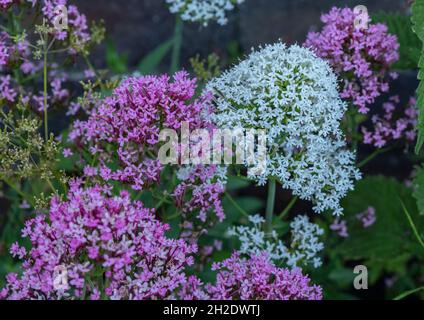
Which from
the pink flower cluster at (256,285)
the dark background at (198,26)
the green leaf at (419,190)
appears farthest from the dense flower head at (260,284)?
the dark background at (198,26)

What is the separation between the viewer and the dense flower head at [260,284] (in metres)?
1.89

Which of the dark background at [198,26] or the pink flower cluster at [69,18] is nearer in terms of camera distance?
the pink flower cluster at [69,18]

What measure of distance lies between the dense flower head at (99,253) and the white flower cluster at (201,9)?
0.87 m

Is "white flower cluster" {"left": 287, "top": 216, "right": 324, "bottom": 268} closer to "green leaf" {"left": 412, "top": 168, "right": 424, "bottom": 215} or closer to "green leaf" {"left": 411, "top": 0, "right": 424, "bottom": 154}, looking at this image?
"green leaf" {"left": 412, "top": 168, "right": 424, "bottom": 215}

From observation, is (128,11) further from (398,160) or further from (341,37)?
(341,37)

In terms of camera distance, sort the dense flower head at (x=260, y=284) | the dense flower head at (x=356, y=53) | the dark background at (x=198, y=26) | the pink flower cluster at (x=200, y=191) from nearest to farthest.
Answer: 1. the dense flower head at (x=260, y=284)
2. the pink flower cluster at (x=200, y=191)
3. the dense flower head at (x=356, y=53)
4. the dark background at (x=198, y=26)

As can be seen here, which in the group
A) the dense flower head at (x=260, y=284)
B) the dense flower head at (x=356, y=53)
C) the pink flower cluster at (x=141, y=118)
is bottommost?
the dense flower head at (x=260, y=284)

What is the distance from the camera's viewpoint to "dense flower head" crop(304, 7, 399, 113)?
222cm

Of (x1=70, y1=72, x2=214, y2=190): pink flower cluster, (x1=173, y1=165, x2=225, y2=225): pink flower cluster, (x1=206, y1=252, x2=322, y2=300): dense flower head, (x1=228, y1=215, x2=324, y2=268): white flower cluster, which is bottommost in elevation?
(x1=206, y1=252, x2=322, y2=300): dense flower head

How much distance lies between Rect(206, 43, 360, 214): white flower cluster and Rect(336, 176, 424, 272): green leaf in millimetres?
629

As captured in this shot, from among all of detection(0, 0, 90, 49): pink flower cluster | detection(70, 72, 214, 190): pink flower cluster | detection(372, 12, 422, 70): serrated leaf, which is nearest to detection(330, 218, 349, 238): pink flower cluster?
detection(372, 12, 422, 70): serrated leaf

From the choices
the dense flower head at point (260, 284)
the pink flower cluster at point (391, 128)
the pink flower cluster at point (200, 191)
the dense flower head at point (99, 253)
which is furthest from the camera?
the pink flower cluster at point (391, 128)

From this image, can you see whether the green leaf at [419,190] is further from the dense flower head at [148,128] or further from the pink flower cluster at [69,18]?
the pink flower cluster at [69,18]
